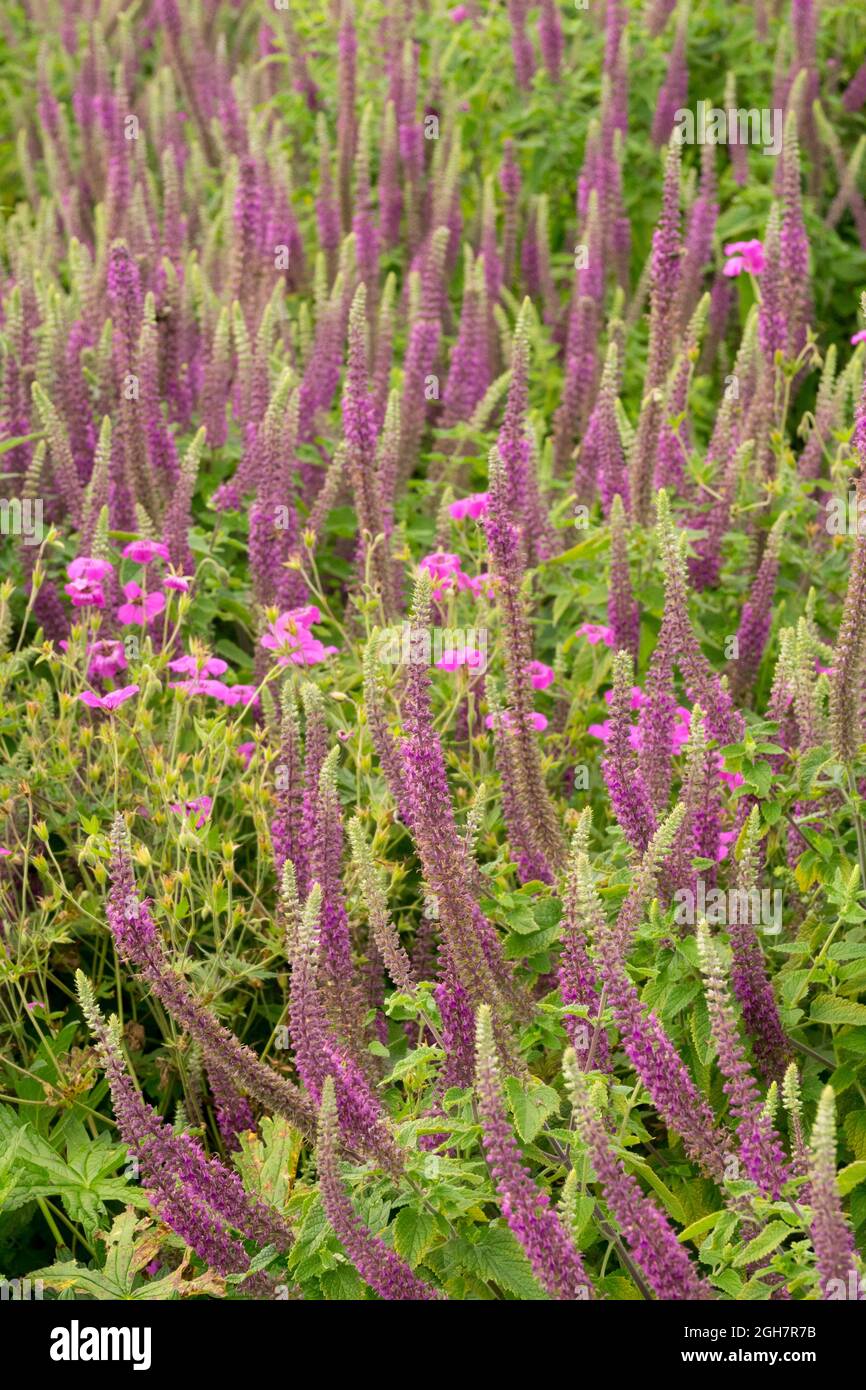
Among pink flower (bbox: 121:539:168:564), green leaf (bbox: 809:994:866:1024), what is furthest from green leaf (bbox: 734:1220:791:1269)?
pink flower (bbox: 121:539:168:564)

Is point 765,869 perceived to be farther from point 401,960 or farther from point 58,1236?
point 58,1236

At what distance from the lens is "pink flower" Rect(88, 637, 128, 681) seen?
4219mm

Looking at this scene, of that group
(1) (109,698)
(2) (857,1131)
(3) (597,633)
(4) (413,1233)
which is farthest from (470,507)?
(4) (413,1233)

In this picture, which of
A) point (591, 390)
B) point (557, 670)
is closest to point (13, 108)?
point (591, 390)

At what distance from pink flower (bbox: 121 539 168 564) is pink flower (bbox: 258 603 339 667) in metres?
0.43

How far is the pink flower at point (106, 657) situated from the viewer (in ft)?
13.8

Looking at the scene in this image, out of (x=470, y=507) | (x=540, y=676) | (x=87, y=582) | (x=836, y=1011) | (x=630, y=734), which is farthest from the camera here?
(x=470, y=507)

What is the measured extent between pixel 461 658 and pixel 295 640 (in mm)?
400

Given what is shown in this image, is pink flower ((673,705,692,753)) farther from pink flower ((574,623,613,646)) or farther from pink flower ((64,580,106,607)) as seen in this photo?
pink flower ((64,580,106,607))

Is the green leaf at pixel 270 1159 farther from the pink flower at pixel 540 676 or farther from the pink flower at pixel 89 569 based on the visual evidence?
the pink flower at pixel 89 569

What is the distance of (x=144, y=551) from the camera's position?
4.44 metres

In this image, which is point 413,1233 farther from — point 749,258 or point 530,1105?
point 749,258

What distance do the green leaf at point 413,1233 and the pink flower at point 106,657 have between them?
189 cm

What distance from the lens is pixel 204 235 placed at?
721cm
